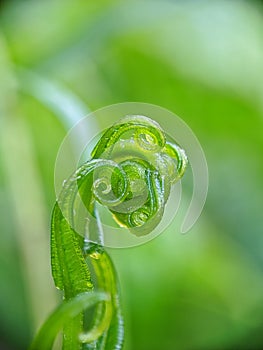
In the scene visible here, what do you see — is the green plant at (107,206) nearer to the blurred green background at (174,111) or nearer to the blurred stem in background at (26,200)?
the blurred green background at (174,111)

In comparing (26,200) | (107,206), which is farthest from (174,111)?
(107,206)

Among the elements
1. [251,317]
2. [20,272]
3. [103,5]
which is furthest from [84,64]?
[251,317]

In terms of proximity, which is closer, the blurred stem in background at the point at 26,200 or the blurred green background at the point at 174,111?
the blurred stem in background at the point at 26,200

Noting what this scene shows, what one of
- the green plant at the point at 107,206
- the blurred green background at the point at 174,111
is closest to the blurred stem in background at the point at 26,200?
the blurred green background at the point at 174,111

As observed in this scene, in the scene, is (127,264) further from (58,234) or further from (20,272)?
(58,234)

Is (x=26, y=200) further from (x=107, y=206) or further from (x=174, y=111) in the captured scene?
(x=107, y=206)

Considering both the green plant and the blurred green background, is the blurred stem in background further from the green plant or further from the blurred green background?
the green plant
